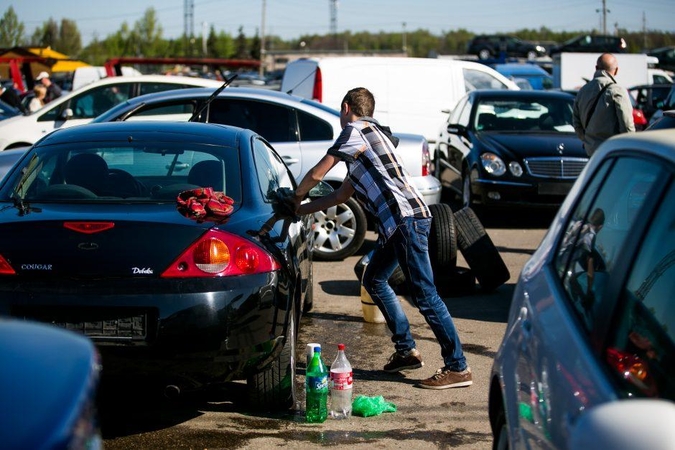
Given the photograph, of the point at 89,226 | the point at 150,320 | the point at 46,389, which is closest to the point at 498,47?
the point at 89,226

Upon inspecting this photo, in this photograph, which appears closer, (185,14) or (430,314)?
(430,314)

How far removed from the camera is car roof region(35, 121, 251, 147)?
601 centimetres

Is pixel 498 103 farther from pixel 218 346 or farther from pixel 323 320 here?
pixel 218 346

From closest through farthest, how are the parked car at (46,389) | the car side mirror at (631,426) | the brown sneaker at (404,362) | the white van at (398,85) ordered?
1. the car side mirror at (631,426)
2. the parked car at (46,389)
3. the brown sneaker at (404,362)
4. the white van at (398,85)

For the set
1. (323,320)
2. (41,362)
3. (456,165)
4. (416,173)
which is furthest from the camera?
(456,165)

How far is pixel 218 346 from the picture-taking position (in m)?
4.79

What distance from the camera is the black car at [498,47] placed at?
2228 inches

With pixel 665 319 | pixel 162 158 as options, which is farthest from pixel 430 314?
pixel 665 319

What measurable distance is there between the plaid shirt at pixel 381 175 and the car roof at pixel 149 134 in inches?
27.5

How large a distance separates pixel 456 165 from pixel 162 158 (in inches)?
315

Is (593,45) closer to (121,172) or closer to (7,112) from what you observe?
(7,112)

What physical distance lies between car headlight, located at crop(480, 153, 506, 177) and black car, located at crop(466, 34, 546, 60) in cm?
4499

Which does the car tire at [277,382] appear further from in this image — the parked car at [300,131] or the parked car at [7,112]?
the parked car at [7,112]

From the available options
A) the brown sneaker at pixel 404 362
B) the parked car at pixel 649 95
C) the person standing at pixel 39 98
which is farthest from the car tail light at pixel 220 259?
the parked car at pixel 649 95
